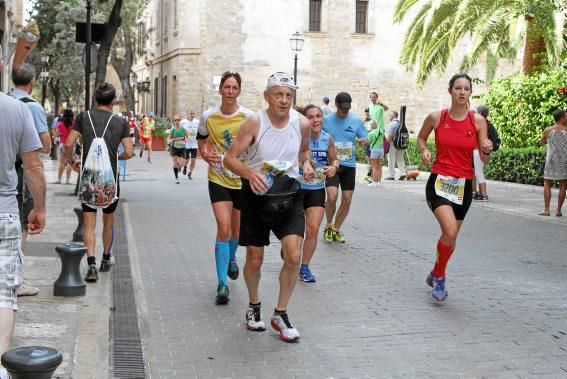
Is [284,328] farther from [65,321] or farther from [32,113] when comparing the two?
[32,113]

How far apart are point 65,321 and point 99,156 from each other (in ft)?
6.35

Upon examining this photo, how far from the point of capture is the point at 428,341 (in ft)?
20.8

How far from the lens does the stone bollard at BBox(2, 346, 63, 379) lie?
11.9 ft

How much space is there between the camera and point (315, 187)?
823 cm

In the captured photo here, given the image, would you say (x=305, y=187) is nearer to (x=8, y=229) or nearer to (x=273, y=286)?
(x=273, y=286)

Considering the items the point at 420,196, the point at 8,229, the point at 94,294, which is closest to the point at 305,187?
the point at 94,294

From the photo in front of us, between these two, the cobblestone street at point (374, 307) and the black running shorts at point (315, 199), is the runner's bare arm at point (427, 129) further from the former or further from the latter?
the cobblestone street at point (374, 307)

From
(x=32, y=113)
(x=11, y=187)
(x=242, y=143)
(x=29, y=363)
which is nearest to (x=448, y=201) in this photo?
(x=242, y=143)

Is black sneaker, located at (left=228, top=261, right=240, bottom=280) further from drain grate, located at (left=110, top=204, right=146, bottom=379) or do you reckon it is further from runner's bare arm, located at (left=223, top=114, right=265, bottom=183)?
runner's bare arm, located at (left=223, top=114, right=265, bottom=183)

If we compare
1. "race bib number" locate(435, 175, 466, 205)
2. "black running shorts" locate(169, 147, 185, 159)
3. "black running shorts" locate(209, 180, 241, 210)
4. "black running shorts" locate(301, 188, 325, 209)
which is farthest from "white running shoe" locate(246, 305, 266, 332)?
"black running shorts" locate(169, 147, 185, 159)

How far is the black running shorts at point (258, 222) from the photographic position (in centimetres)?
630

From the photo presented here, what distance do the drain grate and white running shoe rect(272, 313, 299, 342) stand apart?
3.10 feet

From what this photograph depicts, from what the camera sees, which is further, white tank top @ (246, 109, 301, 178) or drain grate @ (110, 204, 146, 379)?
white tank top @ (246, 109, 301, 178)

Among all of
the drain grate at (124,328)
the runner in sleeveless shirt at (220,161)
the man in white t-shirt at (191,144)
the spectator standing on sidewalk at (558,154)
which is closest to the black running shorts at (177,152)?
the man in white t-shirt at (191,144)
